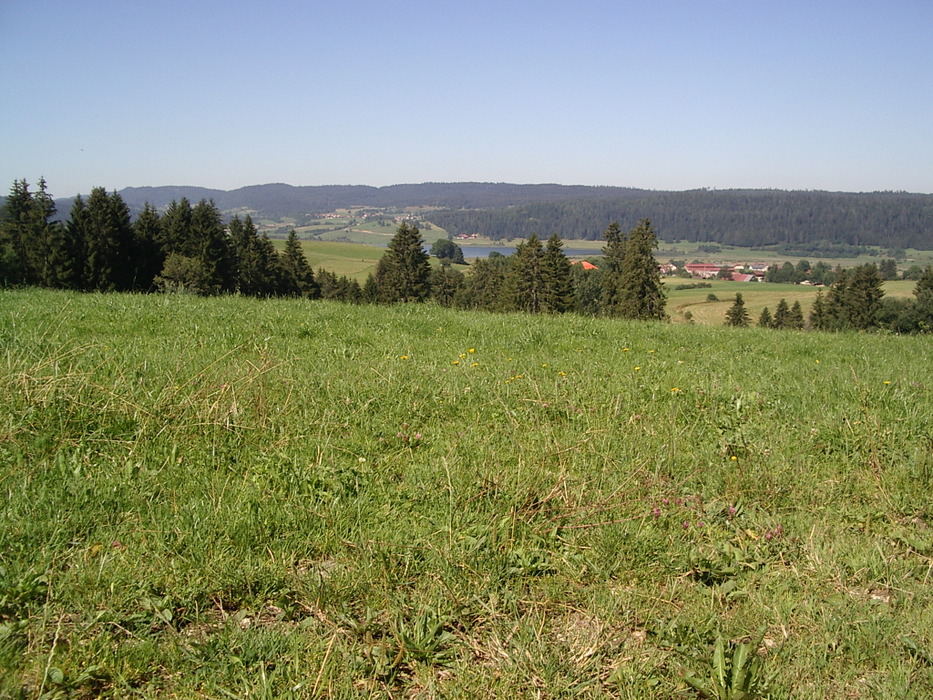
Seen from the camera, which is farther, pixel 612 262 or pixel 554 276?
pixel 612 262

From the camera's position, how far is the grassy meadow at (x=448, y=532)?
2586 millimetres

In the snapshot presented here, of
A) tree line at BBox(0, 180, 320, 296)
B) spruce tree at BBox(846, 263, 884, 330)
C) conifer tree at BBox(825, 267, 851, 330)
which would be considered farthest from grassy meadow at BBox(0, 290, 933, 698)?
conifer tree at BBox(825, 267, 851, 330)

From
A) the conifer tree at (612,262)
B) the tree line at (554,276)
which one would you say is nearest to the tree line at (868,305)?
the tree line at (554,276)

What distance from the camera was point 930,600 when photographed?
316 centimetres

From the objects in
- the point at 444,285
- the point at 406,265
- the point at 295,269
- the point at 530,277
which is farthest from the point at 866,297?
the point at 295,269

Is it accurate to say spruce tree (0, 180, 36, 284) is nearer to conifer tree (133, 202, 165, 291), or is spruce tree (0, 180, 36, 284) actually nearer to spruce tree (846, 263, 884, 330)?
conifer tree (133, 202, 165, 291)

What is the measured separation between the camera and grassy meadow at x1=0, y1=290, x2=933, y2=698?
8.48 ft

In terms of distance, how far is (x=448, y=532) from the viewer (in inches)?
138

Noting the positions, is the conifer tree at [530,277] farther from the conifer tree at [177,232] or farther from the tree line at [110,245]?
the conifer tree at [177,232]

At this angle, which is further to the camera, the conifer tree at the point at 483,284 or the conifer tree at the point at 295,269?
the conifer tree at the point at 483,284

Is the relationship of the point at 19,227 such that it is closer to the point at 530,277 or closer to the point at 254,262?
the point at 254,262

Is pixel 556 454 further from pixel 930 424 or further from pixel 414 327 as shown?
pixel 414 327

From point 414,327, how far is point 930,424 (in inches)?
278

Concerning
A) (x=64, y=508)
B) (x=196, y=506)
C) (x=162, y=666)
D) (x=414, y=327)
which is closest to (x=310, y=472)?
(x=196, y=506)
